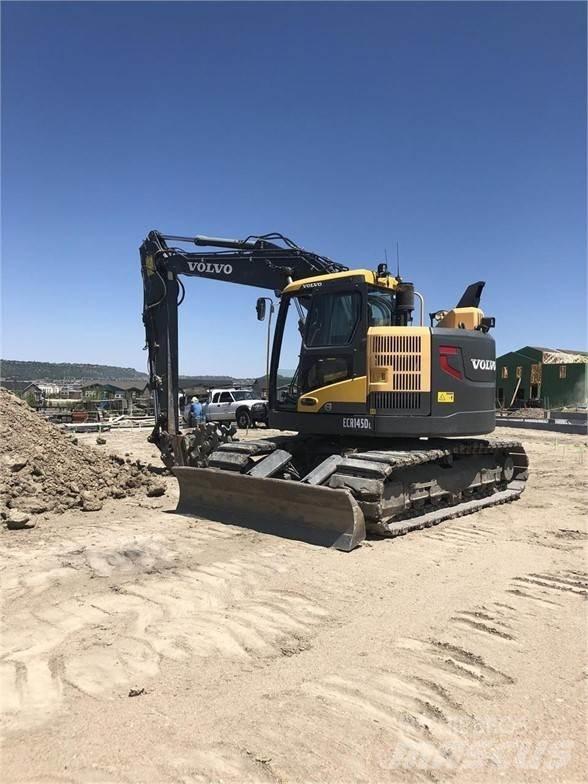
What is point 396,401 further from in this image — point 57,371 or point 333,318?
point 57,371

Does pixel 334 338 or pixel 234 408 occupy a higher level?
pixel 334 338

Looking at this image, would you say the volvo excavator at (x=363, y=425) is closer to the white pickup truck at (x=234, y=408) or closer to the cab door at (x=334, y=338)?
the cab door at (x=334, y=338)

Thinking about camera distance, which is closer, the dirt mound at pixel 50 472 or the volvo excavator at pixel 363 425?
the volvo excavator at pixel 363 425

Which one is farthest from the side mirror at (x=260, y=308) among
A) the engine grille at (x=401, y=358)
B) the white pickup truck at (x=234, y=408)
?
the white pickup truck at (x=234, y=408)

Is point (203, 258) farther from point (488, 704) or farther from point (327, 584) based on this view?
point (488, 704)

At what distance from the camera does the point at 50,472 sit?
28.2 feet

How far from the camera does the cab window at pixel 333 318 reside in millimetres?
7367

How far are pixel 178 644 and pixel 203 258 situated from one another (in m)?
7.35

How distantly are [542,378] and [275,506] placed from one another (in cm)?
3367

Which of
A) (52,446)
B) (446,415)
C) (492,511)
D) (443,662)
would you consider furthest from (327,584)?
(52,446)

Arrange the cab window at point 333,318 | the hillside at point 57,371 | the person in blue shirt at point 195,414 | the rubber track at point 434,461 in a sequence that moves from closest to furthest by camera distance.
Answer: the rubber track at point 434,461, the cab window at point 333,318, the person in blue shirt at point 195,414, the hillside at point 57,371

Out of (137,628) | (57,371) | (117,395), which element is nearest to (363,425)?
(137,628)

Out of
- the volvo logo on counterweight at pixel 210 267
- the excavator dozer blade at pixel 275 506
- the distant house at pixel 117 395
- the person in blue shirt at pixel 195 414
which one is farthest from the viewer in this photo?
the distant house at pixel 117 395

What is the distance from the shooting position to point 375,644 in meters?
3.83
